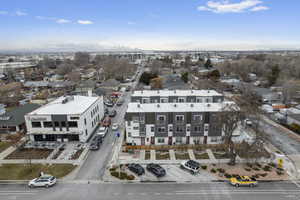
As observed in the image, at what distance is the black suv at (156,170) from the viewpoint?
24156 millimetres

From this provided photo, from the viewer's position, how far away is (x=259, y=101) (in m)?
57.3

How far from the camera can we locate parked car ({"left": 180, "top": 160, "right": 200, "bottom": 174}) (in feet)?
81.2

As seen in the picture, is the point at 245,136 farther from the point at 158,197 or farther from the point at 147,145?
the point at 158,197

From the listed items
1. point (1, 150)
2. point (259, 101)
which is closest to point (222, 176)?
point (1, 150)

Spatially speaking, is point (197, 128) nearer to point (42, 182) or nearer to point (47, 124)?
point (42, 182)

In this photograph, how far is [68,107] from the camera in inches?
1435

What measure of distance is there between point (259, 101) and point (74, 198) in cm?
5935

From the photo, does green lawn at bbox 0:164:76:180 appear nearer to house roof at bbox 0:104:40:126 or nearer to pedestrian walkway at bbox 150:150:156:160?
pedestrian walkway at bbox 150:150:156:160

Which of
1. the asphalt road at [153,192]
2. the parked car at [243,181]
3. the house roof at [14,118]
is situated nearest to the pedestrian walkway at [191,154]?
the asphalt road at [153,192]

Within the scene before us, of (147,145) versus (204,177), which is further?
(147,145)

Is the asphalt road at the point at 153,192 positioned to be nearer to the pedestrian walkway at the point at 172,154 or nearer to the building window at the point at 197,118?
the pedestrian walkway at the point at 172,154

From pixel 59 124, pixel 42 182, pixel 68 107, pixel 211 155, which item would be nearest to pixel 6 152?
pixel 59 124

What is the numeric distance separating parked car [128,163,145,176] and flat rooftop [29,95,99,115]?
1499 cm

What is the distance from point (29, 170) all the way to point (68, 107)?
14038 mm
